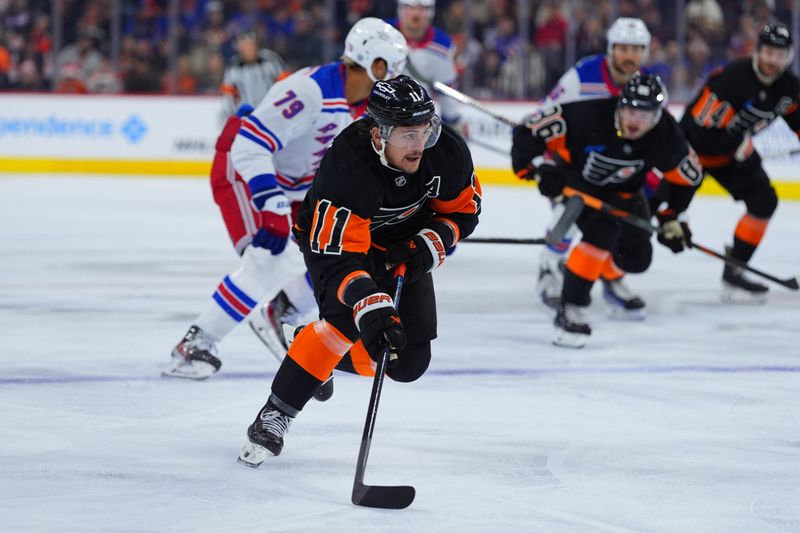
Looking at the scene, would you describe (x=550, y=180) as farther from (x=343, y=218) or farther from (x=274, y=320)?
(x=343, y=218)

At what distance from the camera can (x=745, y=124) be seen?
572 cm

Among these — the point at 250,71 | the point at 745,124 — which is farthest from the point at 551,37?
the point at 745,124

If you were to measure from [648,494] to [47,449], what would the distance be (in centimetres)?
Result: 135

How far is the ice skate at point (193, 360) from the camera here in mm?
3889

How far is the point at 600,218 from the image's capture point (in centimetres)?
472

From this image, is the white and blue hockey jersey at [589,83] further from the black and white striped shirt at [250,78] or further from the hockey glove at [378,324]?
the black and white striped shirt at [250,78]

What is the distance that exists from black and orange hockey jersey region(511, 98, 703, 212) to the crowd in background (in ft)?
18.6

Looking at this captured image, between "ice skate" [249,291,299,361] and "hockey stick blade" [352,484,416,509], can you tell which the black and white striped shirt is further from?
"hockey stick blade" [352,484,416,509]

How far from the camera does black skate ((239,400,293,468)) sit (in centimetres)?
Result: 291

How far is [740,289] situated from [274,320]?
2.35 meters

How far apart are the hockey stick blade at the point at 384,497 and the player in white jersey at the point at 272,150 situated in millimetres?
1340

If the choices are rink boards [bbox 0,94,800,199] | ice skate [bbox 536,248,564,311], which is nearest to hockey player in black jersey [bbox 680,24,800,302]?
ice skate [bbox 536,248,564,311]

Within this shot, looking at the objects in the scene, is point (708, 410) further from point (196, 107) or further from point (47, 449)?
point (196, 107)

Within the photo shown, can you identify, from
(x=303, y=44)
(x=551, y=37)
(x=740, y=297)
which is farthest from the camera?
(x=303, y=44)
